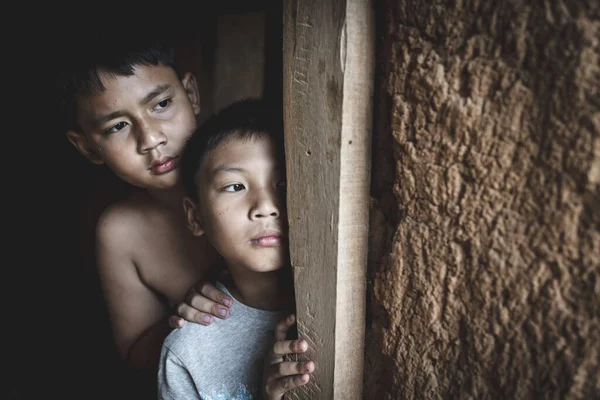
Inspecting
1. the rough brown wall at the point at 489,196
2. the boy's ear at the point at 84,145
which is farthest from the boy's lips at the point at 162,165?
the rough brown wall at the point at 489,196

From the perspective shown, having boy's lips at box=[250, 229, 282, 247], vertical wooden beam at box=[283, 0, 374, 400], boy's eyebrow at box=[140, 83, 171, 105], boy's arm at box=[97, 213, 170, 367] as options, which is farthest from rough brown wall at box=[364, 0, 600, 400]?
boy's arm at box=[97, 213, 170, 367]

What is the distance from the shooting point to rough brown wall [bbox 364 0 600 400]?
64cm

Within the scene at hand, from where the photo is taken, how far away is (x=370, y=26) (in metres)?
0.86

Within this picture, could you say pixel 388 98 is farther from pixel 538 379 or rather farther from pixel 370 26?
pixel 538 379

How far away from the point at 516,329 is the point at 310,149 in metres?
0.47

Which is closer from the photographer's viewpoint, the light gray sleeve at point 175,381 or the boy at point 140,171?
the light gray sleeve at point 175,381

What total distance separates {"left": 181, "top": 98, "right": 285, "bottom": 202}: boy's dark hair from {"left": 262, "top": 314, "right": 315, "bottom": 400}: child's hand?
44 centimetres

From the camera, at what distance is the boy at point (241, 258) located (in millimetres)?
1164

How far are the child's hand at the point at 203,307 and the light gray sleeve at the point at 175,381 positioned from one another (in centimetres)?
10

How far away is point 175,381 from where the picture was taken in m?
1.33

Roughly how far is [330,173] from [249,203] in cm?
34

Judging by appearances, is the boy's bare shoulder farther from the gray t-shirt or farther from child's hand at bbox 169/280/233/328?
the gray t-shirt

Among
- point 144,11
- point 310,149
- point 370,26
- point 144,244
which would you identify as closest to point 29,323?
point 144,244

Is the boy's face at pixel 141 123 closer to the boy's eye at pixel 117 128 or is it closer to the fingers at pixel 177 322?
the boy's eye at pixel 117 128
